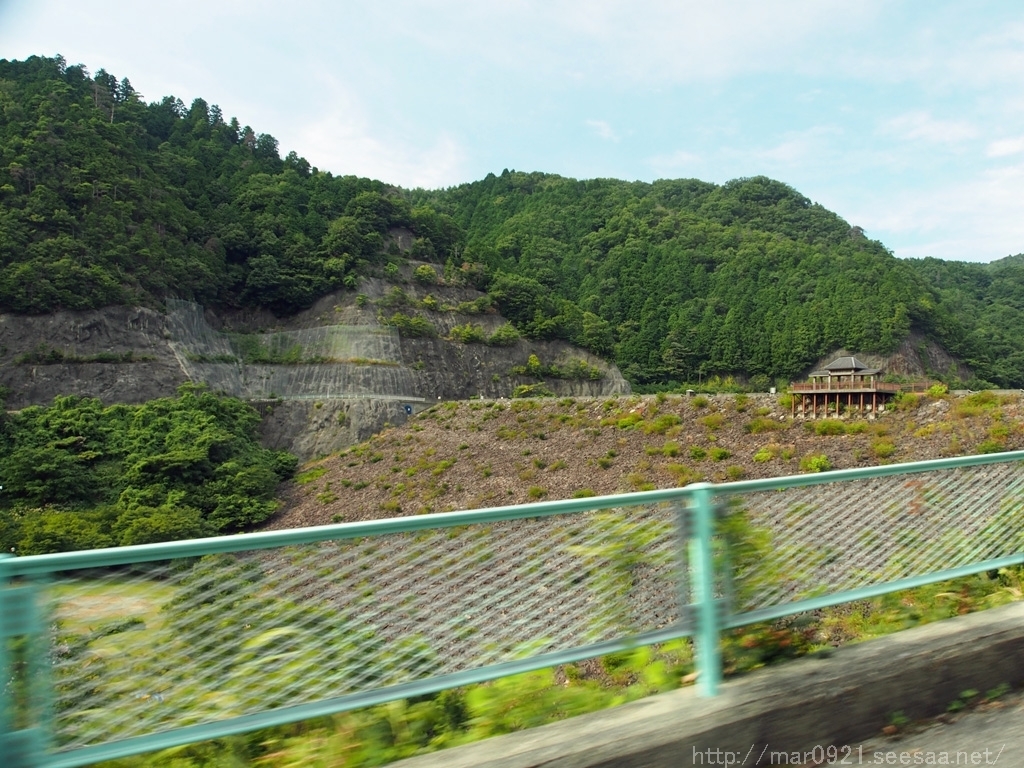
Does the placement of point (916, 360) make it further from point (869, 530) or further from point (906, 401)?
point (869, 530)

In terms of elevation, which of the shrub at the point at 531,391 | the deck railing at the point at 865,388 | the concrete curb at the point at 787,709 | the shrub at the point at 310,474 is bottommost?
the shrub at the point at 310,474

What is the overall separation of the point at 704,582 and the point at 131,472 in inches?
1480

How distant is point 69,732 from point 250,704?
48 cm

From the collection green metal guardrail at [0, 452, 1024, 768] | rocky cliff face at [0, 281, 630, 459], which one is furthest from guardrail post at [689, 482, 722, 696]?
rocky cliff face at [0, 281, 630, 459]

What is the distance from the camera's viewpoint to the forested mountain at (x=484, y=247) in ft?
162

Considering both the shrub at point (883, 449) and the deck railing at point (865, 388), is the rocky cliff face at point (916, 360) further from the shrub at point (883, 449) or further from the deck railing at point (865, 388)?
the shrub at point (883, 449)

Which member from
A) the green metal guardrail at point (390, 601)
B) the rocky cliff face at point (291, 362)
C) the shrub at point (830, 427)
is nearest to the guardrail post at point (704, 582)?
the green metal guardrail at point (390, 601)

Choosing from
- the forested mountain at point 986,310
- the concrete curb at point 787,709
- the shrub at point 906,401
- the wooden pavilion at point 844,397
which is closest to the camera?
the concrete curb at point 787,709

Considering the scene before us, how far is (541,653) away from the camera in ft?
8.87

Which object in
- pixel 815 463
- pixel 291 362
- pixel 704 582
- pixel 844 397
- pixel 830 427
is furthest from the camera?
pixel 291 362

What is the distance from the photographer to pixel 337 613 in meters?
2.42

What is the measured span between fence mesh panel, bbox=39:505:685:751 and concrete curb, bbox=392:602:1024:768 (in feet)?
1.05

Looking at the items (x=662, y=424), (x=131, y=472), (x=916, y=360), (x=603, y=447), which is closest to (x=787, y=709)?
(x=662, y=424)

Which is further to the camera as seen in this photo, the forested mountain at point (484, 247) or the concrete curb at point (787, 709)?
the forested mountain at point (484, 247)
